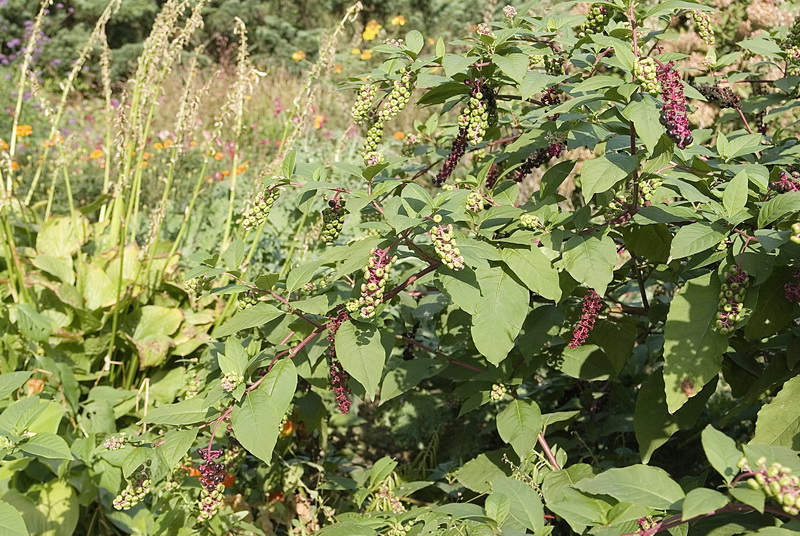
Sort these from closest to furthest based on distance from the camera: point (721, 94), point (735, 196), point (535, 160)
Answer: point (735, 196)
point (535, 160)
point (721, 94)

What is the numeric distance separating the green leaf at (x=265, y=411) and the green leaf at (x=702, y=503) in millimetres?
754

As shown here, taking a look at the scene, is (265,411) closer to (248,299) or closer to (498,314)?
(248,299)

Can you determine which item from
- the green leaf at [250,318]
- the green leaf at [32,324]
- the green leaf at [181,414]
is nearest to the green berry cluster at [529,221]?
the green leaf at [250,318]

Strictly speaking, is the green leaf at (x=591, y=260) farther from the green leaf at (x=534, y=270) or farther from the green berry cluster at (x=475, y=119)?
the green berry cluster at (x=475, y=119)

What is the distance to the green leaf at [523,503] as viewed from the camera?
1.47 meters

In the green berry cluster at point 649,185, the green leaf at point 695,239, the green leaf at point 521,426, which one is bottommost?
the green leaf at point 521,426

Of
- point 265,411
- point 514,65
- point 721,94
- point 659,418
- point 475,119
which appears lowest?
point 659,418

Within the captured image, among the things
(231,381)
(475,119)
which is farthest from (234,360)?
(475,119)

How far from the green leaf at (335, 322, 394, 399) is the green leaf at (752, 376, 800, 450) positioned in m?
0.78

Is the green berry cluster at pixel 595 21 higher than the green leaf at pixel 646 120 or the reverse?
higher

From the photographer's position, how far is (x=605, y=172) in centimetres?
157

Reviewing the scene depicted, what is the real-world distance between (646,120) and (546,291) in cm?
39

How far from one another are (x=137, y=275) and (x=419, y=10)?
12.0m

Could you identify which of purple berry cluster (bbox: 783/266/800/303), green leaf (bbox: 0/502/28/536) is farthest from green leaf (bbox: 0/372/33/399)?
purple berry cluster (bbox: 783/266/800/303)
